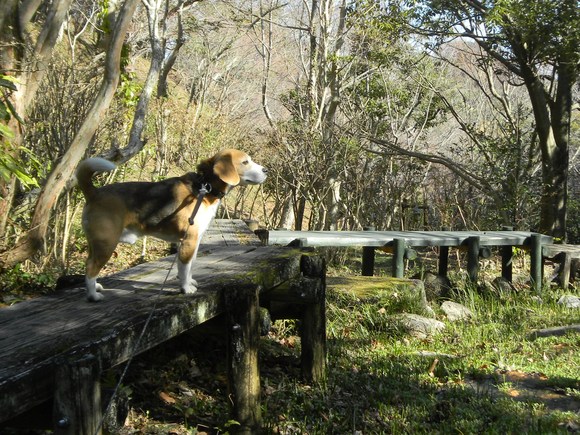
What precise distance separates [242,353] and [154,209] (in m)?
1.06

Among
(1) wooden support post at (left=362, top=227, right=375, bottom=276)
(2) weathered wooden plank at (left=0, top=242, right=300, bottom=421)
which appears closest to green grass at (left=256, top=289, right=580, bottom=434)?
(2) weathered wooden plank at (left=0, top=242, right=300, bottom=421)

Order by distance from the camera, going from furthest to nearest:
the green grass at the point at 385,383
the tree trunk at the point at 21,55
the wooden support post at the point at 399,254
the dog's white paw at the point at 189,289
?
1. the wooden support post at the point at 399,254
2. the tree trunk at the point at 21,55
3. the green grass at the point at 385,383
4. the dog's white paw at the point at 189,289

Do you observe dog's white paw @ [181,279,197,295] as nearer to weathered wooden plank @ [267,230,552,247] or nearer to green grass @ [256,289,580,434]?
green grass @ [256,289,580,434]

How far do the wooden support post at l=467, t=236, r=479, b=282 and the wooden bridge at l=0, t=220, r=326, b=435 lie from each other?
5004 mm

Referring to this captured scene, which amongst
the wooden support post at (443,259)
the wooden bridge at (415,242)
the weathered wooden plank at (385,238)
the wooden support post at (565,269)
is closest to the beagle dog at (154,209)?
the wooden bridge at (415,242)

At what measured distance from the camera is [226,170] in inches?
170

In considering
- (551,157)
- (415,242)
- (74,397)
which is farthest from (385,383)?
(551,157)

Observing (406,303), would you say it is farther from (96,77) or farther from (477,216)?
(477,216)

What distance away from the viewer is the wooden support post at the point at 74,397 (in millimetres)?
2457

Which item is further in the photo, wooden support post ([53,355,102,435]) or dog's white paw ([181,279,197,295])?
dog's white paw ([181,279,197,295])

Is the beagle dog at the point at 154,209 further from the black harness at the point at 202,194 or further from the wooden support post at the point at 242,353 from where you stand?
the wooden support post at the point at 242,353

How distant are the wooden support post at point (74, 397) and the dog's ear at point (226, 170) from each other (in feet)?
6.41

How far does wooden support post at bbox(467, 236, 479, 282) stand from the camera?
1009 centimetres

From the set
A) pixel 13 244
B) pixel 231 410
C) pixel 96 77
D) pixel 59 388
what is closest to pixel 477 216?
pixel 96 77
